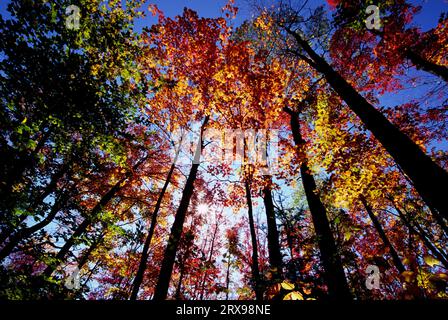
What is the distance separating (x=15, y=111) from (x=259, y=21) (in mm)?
13650

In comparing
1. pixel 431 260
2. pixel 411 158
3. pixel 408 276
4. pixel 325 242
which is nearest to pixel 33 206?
pixel 408 276

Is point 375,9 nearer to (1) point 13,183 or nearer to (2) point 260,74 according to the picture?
(2) point 260,74

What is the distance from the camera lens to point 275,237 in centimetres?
890

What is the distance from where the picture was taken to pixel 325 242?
6.61 m

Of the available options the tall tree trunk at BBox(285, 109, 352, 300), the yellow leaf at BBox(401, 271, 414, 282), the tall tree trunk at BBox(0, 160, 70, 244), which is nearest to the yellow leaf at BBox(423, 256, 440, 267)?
the yellow leaf at BBox(401, 271, 414, 282)

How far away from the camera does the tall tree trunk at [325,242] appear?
575cm

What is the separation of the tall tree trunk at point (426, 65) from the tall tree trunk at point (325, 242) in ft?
22.3

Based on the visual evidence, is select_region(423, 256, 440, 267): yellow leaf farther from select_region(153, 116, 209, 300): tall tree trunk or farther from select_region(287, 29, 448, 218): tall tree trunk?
select_region(153, 116, 209, 300): tall tree trunk

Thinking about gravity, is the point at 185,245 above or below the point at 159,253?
below

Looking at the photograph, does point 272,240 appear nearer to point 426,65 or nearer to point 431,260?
point 431,260

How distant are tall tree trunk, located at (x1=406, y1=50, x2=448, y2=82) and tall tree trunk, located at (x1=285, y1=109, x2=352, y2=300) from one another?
6.79 meters

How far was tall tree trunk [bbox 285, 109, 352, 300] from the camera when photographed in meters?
5.75

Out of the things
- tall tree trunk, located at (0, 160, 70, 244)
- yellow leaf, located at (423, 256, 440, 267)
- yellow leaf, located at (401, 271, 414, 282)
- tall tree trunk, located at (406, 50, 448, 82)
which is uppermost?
tall tree trunk, located at (406, 50, 448, 82)
